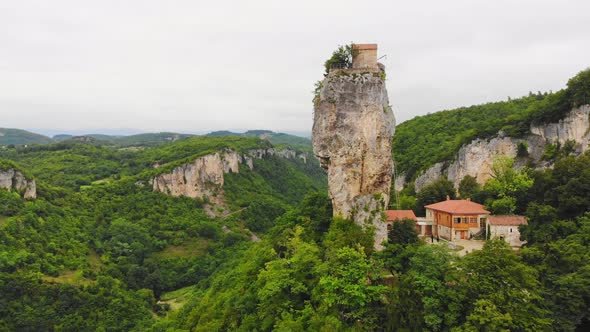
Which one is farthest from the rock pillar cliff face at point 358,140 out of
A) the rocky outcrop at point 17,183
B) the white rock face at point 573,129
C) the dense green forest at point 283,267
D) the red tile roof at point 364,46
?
the rocky outcrop at point 17,183

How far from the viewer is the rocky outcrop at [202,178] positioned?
9388 cm

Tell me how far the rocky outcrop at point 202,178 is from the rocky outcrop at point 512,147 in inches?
2333

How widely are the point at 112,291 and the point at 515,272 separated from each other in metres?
49.6

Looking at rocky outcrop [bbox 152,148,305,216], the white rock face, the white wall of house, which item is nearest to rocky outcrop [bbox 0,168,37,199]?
rocky outcrop [bbox 152,148,305,216]

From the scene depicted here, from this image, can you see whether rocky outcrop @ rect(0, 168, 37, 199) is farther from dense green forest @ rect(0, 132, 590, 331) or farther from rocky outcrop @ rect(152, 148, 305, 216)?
rocky outcrop @ rect(152, 148, 305, 216)

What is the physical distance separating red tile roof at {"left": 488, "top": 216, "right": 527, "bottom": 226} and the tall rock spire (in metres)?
8.89

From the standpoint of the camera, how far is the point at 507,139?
48.7m

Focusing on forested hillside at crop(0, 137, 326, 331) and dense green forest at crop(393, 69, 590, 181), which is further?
forested hillside at crop(0, 137, 326, 331)

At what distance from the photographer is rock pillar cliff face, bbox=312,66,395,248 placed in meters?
24.5

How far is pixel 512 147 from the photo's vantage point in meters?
48.0

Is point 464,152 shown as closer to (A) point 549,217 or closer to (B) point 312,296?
(A) point 549,217

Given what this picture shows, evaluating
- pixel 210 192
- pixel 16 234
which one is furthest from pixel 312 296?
pixel 210 192

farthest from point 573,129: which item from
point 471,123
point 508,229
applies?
point 471,123

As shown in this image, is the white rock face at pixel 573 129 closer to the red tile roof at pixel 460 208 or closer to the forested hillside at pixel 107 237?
the red tile roof at pixel 460 208
